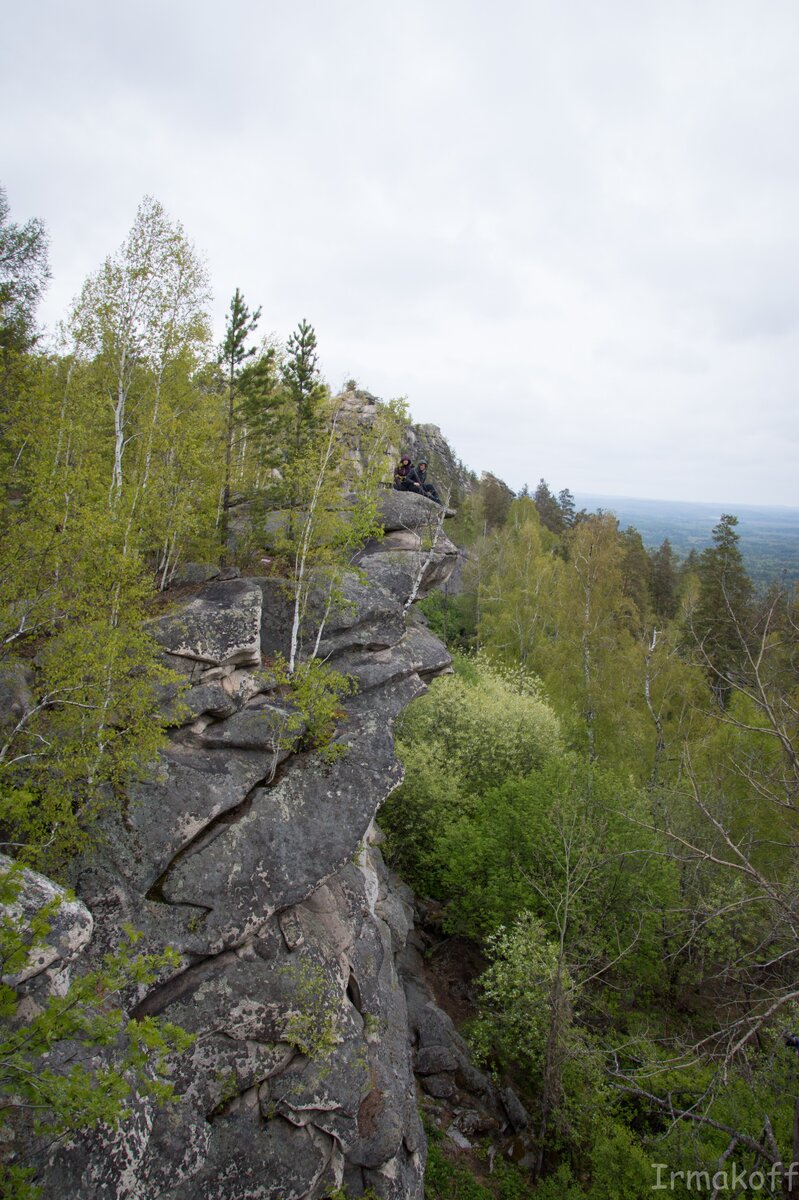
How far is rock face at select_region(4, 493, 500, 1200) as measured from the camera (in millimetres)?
10391

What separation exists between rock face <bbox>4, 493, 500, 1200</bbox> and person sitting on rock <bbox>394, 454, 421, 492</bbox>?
11.3m

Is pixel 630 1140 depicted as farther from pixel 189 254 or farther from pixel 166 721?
pixel 189 254

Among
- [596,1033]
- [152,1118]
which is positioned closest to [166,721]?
[152,1118]

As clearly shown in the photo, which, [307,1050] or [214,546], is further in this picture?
[214,546]

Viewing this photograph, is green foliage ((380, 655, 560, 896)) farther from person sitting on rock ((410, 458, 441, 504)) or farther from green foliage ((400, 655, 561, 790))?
person sitting on rock ((410, 458, 441, 504))

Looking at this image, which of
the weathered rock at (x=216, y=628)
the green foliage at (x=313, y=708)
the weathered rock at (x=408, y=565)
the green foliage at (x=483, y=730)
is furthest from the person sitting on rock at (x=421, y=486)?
the green foliage at (x=313, y=708)

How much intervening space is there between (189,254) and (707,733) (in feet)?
96.2

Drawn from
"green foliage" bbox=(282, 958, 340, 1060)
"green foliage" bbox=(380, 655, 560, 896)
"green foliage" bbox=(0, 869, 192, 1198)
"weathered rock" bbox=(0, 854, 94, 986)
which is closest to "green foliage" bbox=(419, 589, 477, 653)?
"green foliage" bbox=(380, 655, 560, 896)

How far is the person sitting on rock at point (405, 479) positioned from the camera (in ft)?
84.3

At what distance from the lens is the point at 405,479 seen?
1014 inches

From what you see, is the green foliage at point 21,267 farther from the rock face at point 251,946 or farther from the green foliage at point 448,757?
the green foliage at point 448,757

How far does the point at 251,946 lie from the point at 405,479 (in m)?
18.6

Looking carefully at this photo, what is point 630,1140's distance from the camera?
1318 cm

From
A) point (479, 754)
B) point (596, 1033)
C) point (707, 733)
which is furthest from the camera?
point (707, 733)
